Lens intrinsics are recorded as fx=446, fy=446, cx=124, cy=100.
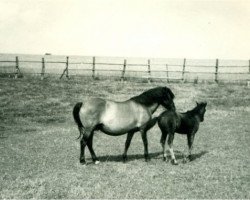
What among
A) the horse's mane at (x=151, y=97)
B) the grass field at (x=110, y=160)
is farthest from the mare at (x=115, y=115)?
the grass field at (x=110, y=160)

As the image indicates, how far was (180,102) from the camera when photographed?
29.0 meters

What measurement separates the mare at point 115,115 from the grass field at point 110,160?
0.88m

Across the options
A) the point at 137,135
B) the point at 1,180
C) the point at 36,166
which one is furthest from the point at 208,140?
the point at 1,180

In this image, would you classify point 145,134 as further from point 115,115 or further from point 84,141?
point 84,141

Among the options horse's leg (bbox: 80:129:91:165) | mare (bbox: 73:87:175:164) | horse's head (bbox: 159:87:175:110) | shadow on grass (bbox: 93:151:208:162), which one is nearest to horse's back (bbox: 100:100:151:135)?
mare (bbox: 73:87:175:164)

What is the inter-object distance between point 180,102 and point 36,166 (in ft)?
59.9

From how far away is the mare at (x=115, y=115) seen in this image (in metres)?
11.8

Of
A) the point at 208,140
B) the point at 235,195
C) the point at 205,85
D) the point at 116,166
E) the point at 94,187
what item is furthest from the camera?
the point at 205,85

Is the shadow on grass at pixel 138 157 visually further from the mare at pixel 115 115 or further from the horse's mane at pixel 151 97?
the horse's mane at pixel 151 97

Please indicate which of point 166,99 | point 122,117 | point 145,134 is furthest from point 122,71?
point 122,117

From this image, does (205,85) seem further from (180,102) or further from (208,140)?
(208,140)

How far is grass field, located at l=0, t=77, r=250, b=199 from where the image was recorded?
29.9 ft

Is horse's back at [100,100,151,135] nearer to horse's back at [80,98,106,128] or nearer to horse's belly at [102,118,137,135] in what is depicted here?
horse's belly at [102,118,137,135]

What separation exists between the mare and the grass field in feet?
2.90
